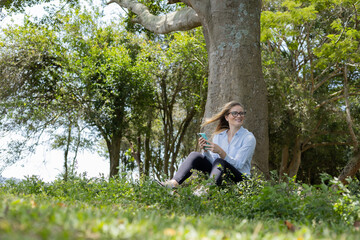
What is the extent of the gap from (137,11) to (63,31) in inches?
300

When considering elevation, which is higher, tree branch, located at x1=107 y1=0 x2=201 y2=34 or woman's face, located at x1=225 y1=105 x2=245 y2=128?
tree branch, located at x1=107 y1=0 x2=201 y2=34

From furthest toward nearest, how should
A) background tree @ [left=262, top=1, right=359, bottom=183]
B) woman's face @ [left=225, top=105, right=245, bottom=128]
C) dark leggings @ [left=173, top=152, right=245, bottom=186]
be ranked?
1. background tree @ [left=262, top=1, right=359, bottom=183]
2. woman's face @ [left=225, top=105, right=245, bottom=128]
3. dark leggings @ [left=173, top=152, right=245, bottom=186]

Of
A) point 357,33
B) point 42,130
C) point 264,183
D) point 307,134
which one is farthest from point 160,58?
point 264,183

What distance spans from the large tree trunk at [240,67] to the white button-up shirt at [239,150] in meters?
0.71

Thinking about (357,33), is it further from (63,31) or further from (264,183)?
(63,31)

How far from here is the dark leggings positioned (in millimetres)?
4941

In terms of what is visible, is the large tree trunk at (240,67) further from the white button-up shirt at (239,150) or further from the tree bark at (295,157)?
the tree bark at (295,157)

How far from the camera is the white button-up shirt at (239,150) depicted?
5.41 m

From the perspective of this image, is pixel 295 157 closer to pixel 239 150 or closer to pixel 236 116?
pixel 236 116

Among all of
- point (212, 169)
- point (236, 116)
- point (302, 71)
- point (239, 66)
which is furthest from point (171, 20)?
point (302, 71)

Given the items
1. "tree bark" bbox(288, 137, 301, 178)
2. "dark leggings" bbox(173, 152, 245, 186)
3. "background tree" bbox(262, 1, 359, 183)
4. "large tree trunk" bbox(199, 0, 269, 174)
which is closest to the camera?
"dark leggings" bbox(173, 152, 245, 186)

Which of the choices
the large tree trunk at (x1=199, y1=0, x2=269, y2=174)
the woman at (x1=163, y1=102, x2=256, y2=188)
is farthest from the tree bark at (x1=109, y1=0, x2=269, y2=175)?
the woman at (x1=163, y1=102, x2=256, y2=188)

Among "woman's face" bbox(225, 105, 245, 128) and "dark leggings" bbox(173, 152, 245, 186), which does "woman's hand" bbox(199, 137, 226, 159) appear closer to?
"dark leggings" bbox(173, 152, 245, 186)

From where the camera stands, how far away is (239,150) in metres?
5.49
